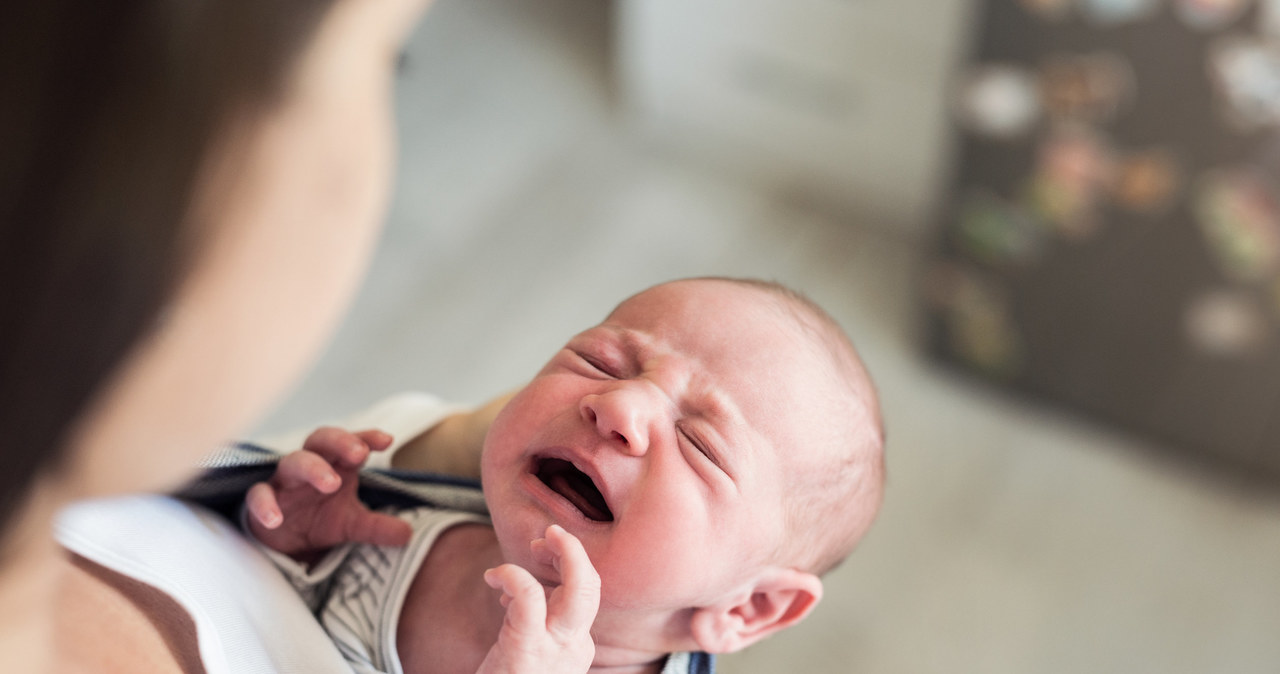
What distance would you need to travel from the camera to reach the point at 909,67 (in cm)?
207

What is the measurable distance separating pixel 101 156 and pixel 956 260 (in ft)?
5.94

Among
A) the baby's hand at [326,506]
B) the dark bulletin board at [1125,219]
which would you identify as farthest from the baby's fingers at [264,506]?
the dark bulletin board at [1125,219]

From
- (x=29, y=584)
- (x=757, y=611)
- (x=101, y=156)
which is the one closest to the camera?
(x=101, y=156)

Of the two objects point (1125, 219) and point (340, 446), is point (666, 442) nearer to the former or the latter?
point (340, 446)

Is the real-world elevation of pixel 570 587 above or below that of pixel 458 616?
above

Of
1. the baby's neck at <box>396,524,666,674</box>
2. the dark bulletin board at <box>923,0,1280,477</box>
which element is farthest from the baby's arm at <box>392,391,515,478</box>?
the dark bulletin board at <box>923,0,1280,477</box>

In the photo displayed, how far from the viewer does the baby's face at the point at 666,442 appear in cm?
67

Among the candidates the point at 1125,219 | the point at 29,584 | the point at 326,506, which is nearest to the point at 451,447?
the point at 326,506

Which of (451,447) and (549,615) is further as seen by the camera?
(451,447)

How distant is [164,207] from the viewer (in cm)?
29

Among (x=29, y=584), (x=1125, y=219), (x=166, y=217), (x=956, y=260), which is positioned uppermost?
(x=166, y=217)

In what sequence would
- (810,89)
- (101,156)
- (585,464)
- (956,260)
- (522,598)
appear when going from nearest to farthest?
(101,156), (522,598), (585,464), (956,260), (810,89)

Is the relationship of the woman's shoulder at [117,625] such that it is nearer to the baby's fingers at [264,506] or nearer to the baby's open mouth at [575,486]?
the baby's fingers at [264,506]

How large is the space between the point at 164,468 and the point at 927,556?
5.52ft
